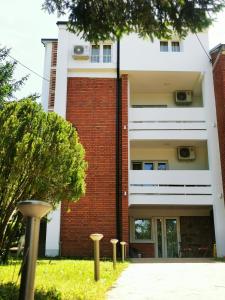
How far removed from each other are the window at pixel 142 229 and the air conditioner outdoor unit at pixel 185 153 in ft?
12.5

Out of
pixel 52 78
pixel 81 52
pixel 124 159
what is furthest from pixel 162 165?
pixel 52 78

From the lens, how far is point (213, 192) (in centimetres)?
1789

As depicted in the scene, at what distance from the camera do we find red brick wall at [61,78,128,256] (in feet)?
55.6

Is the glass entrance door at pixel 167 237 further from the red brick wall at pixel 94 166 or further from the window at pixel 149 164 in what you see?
the red brick wall at pixel 94 166

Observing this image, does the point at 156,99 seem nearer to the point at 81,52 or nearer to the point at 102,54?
the point at 102,54

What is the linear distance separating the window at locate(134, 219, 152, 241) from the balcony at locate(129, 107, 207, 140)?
15.8 ft

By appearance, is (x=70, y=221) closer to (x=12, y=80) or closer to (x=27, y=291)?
(x=12, y=80)

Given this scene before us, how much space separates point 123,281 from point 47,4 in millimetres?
5119

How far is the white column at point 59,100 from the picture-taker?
16.8 m

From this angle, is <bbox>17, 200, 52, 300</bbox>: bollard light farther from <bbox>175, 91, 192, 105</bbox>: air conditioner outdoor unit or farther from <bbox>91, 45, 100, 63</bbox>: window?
<bbox>175, 91, 192, 105</bbox>: air conditioner outdoor unit

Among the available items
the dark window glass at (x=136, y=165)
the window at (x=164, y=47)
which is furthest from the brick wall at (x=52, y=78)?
the window at (x=164, y=47)

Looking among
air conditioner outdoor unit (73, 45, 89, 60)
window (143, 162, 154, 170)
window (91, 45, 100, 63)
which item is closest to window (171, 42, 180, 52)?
window (91, 45, 100, 63)

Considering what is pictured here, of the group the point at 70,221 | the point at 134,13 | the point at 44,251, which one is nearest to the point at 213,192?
the point at 70,221

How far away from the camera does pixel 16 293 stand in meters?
5.07
